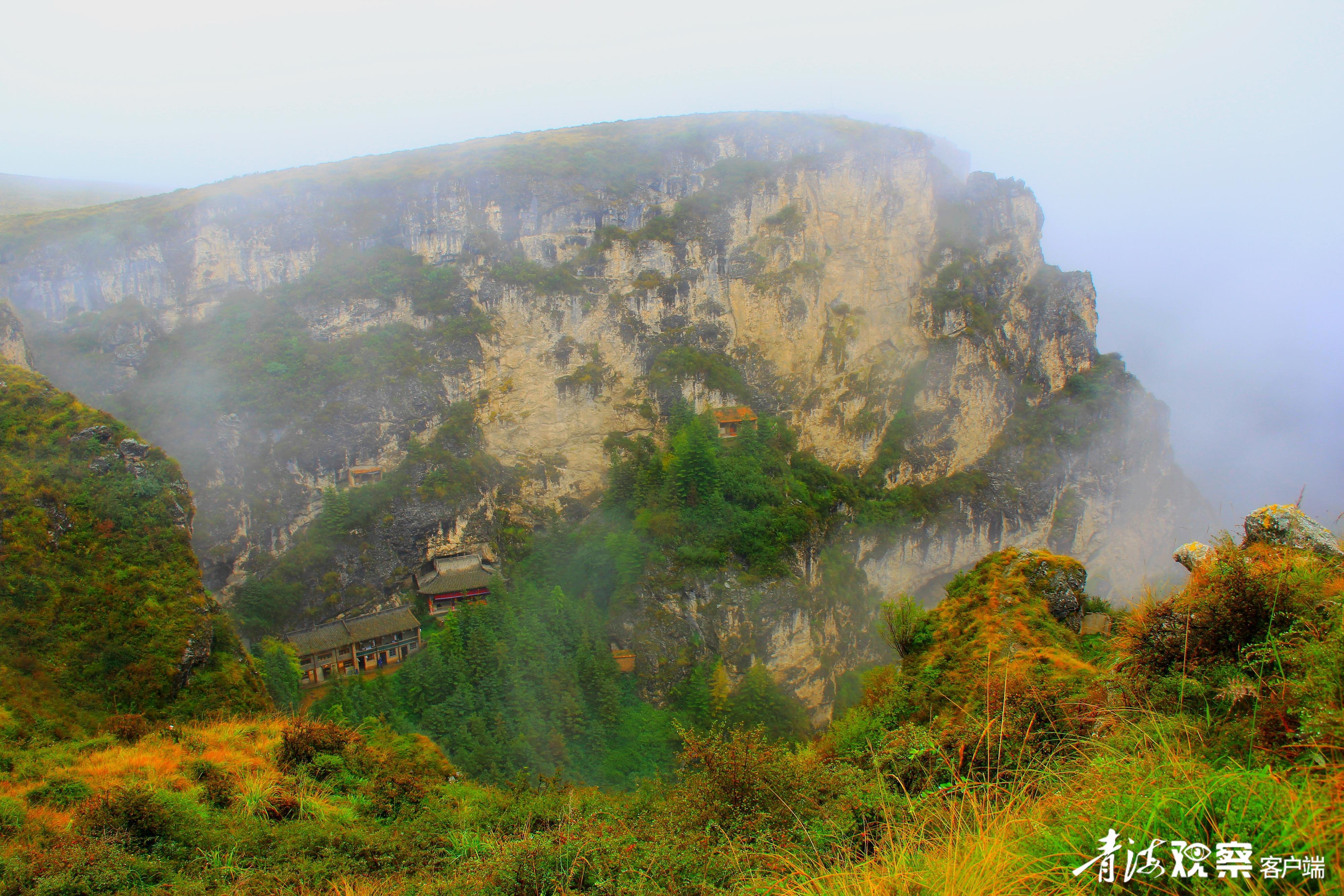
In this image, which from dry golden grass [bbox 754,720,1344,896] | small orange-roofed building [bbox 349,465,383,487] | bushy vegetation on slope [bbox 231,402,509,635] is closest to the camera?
dry golden grass [bbox 754,720,1344,896]

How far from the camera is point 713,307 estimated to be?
3200 centimetres

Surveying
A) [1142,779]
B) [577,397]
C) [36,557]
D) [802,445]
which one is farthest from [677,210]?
[1142,779]

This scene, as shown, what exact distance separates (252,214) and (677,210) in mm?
20518

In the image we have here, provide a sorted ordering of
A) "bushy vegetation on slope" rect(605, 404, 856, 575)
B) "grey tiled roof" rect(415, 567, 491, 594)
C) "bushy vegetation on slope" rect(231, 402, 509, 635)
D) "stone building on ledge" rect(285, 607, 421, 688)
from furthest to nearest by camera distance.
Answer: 1. "bushy vegetation on slope" rect(605, 404, 856, 575)
2. "grey tiled roof" rect(415, 567, 491, 594)
3. "bushy vegetation on slope" rect(231, 402, 509, 635)
4. "stone building on ledge" rect(285, 607, 421, 688)

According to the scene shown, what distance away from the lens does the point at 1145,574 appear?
520 centimetres

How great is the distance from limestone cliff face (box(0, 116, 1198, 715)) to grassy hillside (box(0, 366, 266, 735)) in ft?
36.6

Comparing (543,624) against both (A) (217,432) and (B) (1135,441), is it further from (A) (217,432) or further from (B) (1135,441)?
(B) (1135,441)

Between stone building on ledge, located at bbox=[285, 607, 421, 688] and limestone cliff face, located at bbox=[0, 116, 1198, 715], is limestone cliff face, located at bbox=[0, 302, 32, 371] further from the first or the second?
stone building on ledge, located at bbox=[285, 607, 421, 688]

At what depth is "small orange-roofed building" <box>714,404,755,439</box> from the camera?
2997cm

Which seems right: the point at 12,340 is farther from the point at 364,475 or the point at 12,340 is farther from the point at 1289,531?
the point at 1289,531

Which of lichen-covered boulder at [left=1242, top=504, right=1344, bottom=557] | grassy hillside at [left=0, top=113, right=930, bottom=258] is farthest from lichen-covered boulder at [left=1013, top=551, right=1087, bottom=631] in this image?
grassy hillside at [left=0, top=113, right=930, bottom=258]

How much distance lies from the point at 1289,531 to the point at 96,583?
1766cm

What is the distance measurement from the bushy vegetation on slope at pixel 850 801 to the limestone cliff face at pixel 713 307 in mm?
18108

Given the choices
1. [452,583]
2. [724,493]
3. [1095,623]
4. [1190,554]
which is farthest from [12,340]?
[1190,554]
